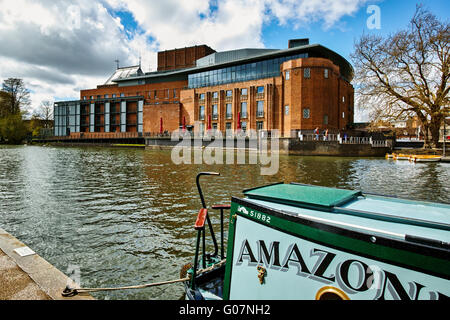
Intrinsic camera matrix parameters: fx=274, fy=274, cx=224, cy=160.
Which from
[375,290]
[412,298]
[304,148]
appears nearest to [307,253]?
[375,290]

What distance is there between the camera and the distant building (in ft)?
143

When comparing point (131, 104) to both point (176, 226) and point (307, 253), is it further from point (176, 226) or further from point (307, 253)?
point (307, 253)

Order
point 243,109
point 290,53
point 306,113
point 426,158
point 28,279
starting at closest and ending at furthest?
point 28,279, point 426,158, point 306,113, point 290,53, point 243,109

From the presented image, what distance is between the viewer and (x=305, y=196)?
3316 millimetres

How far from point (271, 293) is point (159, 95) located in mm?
67895

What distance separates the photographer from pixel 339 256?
2.29m

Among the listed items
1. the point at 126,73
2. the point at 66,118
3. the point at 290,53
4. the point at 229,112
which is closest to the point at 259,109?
the point at 229,112

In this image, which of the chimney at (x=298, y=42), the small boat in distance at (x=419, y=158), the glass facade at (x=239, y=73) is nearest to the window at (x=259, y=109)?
the glass facade at (x=239, y=73)

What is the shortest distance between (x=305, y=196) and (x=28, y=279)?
3726 mm

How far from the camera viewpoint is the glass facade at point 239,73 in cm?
4792

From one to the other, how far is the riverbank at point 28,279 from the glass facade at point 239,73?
155 ft

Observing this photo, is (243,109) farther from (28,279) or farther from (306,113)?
(28,279)

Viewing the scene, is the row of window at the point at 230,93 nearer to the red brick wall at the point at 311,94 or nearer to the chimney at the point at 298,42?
the red brick wall at the point at 311,94

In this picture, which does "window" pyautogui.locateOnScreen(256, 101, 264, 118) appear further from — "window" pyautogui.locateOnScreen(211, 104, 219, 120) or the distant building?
"window" pyautogui.locateOnScreen(211, 104, 219, 120)
